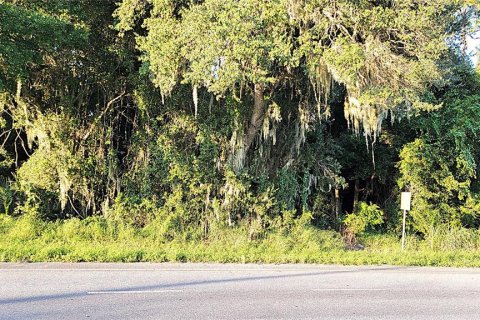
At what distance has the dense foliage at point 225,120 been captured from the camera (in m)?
11.5

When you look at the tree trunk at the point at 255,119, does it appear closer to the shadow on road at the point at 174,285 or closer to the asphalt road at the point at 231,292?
the asphalt road at the point at 231,292

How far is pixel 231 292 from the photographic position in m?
7.49

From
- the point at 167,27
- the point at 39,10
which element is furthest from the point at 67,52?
the point at 167,27

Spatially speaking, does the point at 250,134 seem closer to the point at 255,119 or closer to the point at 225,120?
the point at 255,119

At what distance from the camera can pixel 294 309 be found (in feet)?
21.0

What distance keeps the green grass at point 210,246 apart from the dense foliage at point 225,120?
61 centimetres

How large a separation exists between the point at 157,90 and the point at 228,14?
5.25m

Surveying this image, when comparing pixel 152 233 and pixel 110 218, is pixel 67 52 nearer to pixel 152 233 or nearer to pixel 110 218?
pixel 110 218

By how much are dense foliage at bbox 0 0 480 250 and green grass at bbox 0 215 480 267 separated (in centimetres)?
61

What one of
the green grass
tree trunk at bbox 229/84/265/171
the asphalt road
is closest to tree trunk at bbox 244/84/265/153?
tree trunk at bbox 229/84/265/171

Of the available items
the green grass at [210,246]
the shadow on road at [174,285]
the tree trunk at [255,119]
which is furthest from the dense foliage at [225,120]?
the shadow on road at [174,285]

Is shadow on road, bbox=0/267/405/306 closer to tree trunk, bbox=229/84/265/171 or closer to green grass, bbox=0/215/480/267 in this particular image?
green grass, bbox=0/215/480/267

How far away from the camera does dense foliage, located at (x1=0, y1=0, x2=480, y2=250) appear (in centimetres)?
1150

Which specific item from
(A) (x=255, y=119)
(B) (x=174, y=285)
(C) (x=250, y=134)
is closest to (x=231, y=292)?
(B) (x=174, y=285)
